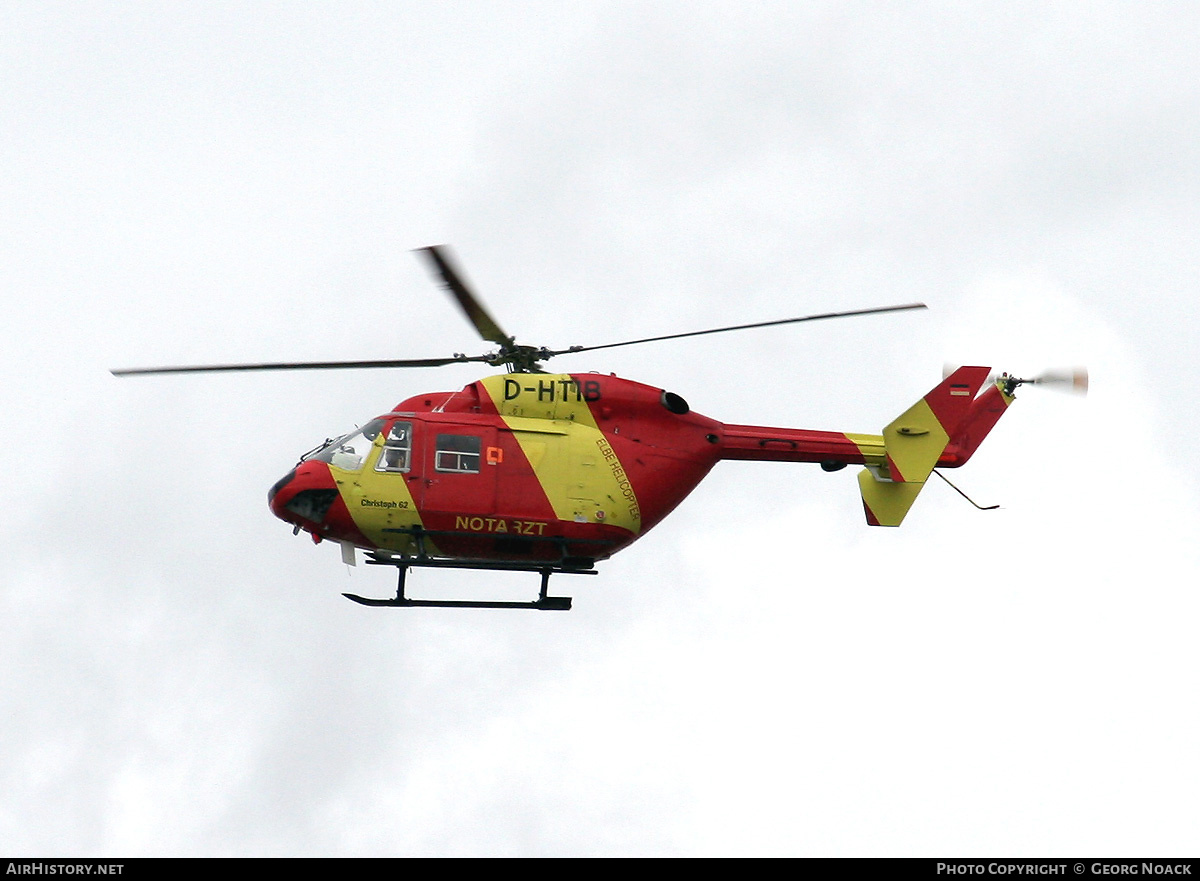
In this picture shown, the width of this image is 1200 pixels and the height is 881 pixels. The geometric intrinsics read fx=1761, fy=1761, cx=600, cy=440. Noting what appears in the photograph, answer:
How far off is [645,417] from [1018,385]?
673 cm

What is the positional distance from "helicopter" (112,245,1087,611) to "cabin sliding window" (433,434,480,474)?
2 centimetres

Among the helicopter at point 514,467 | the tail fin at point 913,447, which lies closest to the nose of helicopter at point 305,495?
the helicopter at point 514,467

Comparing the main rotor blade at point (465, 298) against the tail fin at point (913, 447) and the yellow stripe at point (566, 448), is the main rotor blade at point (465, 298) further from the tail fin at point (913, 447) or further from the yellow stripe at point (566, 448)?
the tail fin at point (913, 447)

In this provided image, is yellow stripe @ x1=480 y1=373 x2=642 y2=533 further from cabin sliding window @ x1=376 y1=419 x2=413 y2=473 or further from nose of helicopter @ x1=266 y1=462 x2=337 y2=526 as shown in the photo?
nose of helicopter @ x1=266 y1=462 x2=337 y2=526

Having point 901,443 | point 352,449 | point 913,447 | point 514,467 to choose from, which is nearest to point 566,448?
point 514,467

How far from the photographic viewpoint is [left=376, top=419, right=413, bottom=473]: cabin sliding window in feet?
88.1

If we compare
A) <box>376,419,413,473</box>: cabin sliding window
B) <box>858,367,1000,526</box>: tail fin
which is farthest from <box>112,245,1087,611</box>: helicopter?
<box>858,367,1000,526</box>: tail fin

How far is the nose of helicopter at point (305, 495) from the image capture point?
26.8m

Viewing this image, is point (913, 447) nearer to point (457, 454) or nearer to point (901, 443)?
point (901, 443)

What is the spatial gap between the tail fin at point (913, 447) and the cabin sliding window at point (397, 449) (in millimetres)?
7813

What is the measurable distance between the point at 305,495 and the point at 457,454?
94.1 inches

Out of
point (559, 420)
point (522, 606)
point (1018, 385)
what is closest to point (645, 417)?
point (559, 420)
